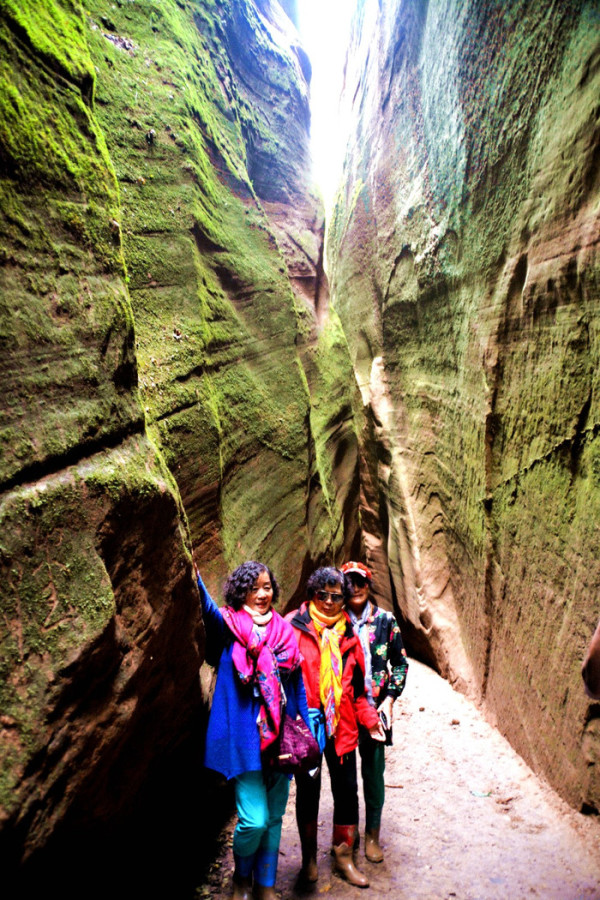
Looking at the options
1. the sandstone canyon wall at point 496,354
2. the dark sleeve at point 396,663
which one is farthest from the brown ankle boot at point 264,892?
the sandstone canyon wall at point 496,354

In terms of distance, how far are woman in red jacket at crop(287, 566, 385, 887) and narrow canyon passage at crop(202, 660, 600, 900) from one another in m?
0.22

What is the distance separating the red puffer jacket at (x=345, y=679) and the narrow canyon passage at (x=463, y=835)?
0.83 metres

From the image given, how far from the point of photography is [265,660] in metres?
2.59

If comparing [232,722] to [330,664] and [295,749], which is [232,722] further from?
[330,664]

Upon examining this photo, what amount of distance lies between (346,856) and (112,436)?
8.72 feet

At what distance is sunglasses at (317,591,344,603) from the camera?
3.09 metres

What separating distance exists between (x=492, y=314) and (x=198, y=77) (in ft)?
12.9

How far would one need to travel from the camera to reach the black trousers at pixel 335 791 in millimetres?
2879

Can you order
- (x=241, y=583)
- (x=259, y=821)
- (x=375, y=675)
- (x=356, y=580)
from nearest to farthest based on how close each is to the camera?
1. (x=259, y=821)
2. (x=241, y=583)
3. (x=375, y=675)
4. (x=356, y=580)

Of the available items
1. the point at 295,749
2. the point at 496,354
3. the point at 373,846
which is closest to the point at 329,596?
the point at 295,749

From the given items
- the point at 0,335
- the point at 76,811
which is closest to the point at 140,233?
the point at 0,335

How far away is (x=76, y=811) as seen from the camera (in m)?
1.89

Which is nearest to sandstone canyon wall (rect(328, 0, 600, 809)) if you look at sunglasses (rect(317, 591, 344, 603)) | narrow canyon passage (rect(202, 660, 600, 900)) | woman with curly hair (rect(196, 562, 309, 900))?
narrow canyon passage (rect(202, 660, 600, 900))

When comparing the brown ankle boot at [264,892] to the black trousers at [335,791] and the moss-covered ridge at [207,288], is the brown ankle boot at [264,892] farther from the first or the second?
the moss-covered ridge at [207,288]
